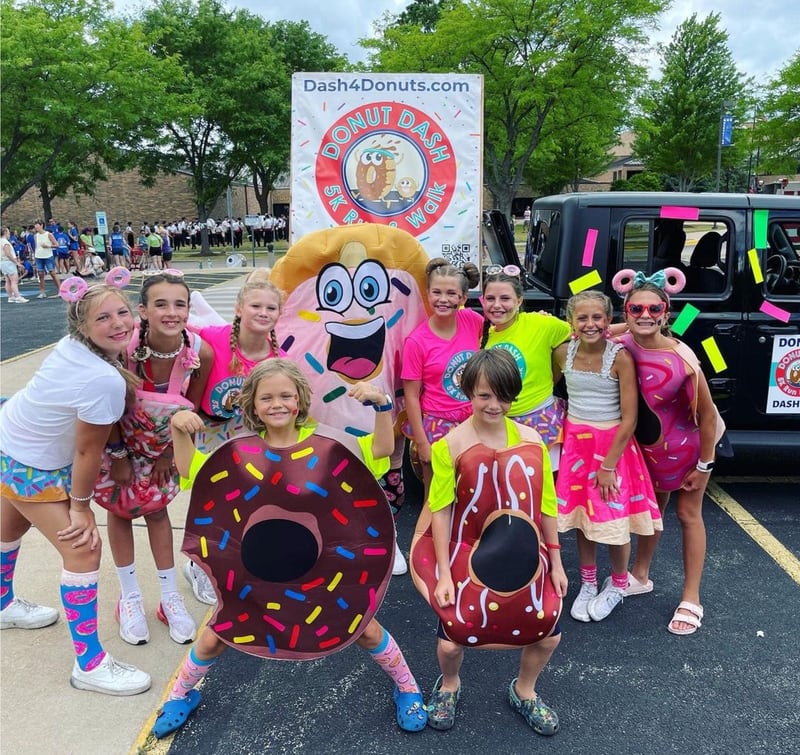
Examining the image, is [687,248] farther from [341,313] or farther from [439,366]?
[341,313]

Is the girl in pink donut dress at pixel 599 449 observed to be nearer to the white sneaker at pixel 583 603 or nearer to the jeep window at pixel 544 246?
the white sneaker at pixel 583 603

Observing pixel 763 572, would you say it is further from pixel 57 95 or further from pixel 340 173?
pixel 57 95

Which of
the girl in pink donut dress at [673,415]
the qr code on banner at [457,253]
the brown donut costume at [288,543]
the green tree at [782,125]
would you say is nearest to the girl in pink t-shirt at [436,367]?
the girl in pink donut dress at [673,415]

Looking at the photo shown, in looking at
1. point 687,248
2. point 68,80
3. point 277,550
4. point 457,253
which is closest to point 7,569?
point 277,550

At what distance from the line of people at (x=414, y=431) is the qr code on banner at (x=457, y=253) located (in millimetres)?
1712

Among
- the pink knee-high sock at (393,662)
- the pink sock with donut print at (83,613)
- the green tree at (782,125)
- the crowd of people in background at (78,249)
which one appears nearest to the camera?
the pink knee-high sock at (393,662)

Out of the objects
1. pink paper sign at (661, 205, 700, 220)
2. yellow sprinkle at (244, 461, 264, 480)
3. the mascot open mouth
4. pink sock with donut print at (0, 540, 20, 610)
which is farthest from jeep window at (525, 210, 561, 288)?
pink sock with donut print at (0, 540, 20, 610)

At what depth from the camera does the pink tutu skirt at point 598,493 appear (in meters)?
3.01

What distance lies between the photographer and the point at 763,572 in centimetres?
356

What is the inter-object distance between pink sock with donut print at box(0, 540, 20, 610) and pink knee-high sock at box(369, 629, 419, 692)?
1.72 metres

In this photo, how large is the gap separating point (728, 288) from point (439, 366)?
7.10 feet

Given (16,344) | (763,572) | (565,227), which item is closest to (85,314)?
(565,227)

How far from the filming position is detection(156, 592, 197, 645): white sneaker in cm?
299

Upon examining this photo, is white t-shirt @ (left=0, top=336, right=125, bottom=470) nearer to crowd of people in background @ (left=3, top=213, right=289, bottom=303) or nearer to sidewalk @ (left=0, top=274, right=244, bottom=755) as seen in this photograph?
sidewalk @ (left=0, top=274, right=244, bottom=755)
